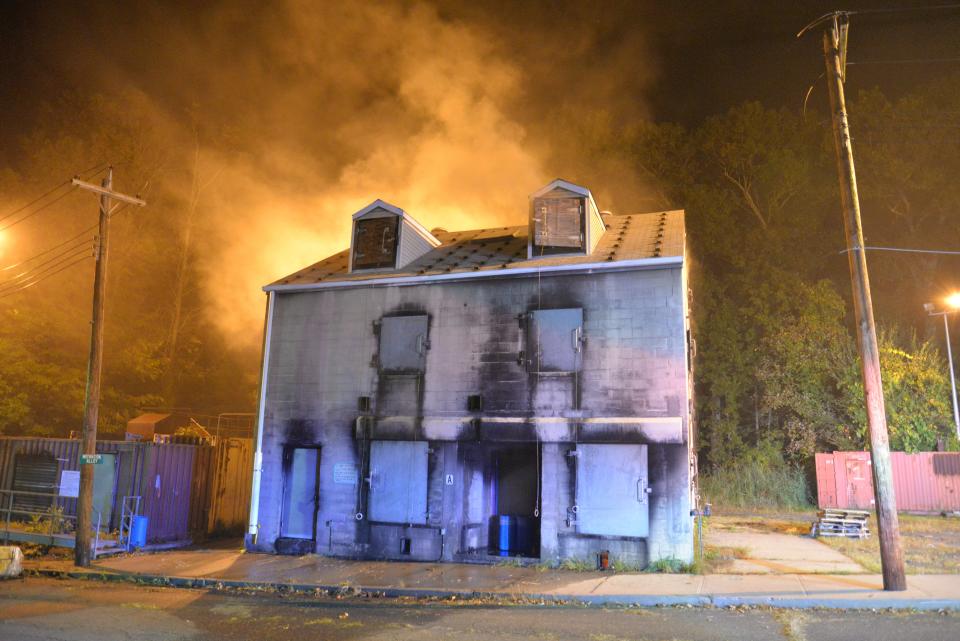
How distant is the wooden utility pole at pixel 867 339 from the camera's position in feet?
32.1

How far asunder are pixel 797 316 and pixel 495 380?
20.6m

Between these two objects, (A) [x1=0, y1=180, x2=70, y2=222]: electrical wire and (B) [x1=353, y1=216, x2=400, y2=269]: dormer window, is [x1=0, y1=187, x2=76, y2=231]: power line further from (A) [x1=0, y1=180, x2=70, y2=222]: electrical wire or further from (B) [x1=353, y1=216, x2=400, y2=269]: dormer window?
(B) [x1=353, y1=216, x2=400, y2=269]: dormer window

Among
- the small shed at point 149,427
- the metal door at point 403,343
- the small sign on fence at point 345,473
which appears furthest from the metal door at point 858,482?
the small shed at point 149,427

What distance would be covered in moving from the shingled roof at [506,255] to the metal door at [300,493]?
4133 mm

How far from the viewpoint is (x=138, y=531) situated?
15.1 m

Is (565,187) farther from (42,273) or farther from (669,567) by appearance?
(42,273)

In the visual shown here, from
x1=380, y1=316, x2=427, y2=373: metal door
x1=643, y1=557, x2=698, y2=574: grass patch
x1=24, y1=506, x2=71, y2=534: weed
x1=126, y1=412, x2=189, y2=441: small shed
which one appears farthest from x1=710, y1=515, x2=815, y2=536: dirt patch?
x1=126, y1=412, x2=189, y2=441: small shed

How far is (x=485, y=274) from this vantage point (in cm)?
1460

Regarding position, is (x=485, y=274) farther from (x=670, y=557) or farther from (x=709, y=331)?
(x=709, y=331)

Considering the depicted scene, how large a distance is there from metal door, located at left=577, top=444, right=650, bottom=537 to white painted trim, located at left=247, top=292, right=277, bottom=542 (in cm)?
756

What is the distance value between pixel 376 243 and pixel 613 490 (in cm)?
847

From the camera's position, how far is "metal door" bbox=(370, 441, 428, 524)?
46.2ft

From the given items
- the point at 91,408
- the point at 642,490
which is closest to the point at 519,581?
the point at 642,490

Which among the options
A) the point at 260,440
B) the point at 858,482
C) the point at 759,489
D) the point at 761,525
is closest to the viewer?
the point at 260,440
